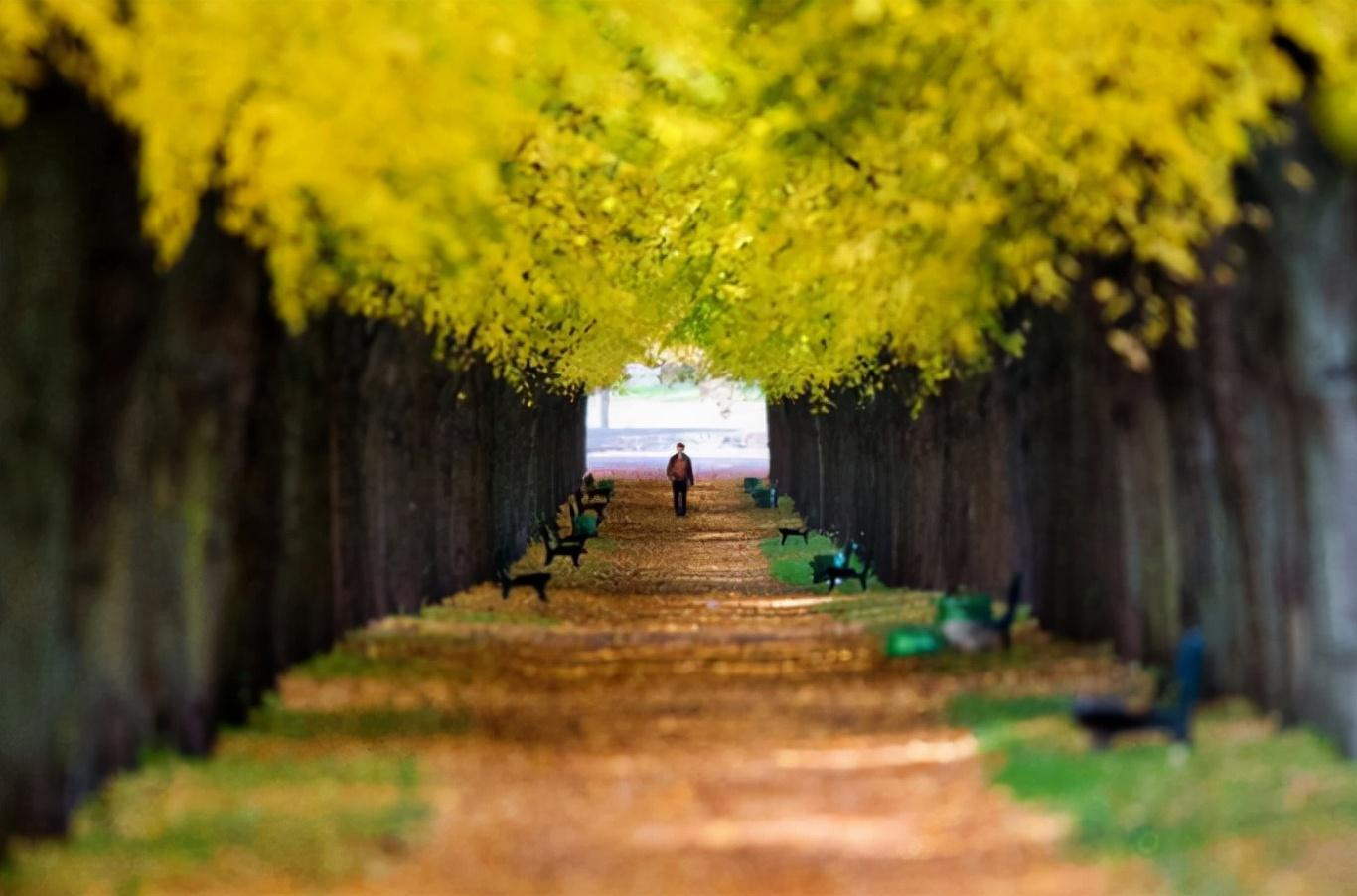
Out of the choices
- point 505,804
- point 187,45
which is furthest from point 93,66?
point 505,804

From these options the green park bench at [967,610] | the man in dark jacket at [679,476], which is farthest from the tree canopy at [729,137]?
the man in dark jacket at [679,476]

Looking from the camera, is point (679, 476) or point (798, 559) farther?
point (679, 476)

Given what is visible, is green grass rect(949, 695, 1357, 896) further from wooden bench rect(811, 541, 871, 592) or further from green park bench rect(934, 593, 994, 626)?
wooden bench rect(811, 541, 871, 592)

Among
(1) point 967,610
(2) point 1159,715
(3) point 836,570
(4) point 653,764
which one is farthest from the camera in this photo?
(3) point 836,570

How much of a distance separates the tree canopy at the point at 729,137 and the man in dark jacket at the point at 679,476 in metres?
34.5

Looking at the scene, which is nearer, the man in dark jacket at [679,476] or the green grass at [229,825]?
the green grass at [229,825]

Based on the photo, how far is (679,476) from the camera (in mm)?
74750

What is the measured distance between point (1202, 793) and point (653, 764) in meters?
4.27

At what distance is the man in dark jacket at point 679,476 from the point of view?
2928 inches

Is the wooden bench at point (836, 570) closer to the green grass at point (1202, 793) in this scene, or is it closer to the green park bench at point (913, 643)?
the green park bench at point (913, 643)

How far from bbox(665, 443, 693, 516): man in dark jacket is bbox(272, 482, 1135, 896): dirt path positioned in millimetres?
40037

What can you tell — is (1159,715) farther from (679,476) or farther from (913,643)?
(679,476)

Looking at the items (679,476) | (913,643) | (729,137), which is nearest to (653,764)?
(913,643)

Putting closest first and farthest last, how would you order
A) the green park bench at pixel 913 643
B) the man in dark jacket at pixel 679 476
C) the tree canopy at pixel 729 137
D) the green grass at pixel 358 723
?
1. the tree canopy at pixel 729 137
2. the green grass at pixel 358 723
3. the green park bench at pixel 913 643
4. the man in dark jacket at pixel 679 476
